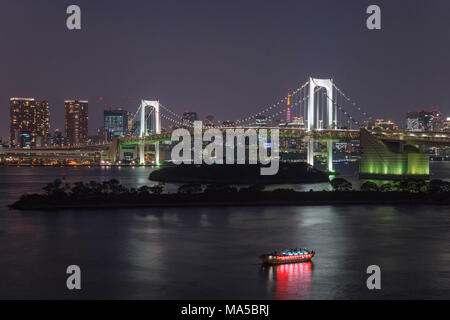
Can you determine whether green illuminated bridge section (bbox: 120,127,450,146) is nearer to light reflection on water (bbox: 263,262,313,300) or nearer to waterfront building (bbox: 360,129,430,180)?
waterfront building (bbox: 360,129,430,180)

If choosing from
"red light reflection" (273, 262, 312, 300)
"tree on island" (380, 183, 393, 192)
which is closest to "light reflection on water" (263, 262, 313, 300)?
"red light reflection" (273, 262, 312, 300)

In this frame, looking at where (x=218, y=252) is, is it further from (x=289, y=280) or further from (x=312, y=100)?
(x=312, y=100)

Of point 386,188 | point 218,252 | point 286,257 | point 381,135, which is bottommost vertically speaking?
point 218,252

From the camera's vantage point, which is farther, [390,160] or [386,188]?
[390,160]

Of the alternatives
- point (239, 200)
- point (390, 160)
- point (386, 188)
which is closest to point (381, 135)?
point (390, 160)

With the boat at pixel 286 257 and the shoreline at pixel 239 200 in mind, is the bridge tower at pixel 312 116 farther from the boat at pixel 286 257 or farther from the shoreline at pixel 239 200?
→ the boat at pixel 286 257
